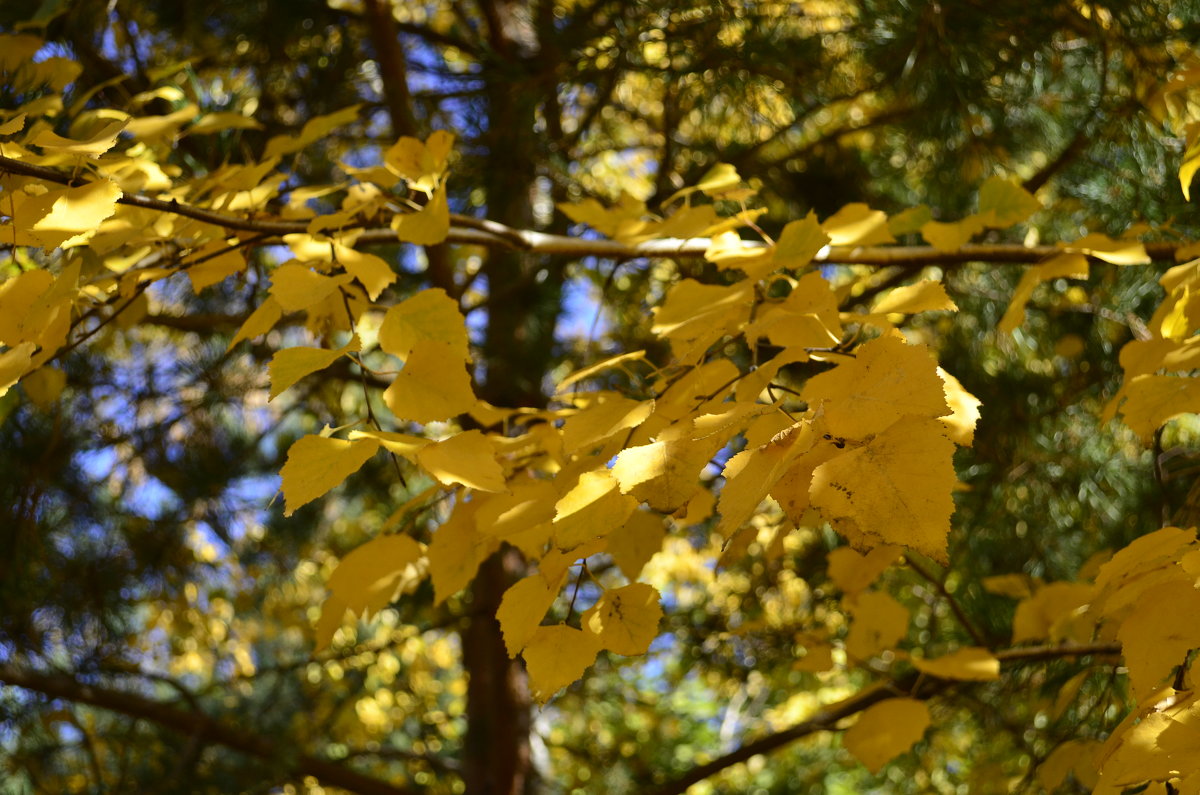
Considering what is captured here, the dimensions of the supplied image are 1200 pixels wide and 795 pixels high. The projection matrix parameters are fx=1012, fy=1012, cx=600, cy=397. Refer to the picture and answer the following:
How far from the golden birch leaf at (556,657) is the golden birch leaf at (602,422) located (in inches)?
4.7

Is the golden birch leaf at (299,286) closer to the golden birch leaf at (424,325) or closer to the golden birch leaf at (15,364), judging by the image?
the golden birch leaf at (424,325)

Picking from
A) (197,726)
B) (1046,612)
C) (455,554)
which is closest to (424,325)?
(455,554)

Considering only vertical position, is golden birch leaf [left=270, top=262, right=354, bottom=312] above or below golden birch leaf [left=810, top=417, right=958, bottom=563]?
above

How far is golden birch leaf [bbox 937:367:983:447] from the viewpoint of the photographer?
61 cm

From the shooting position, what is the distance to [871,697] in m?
1.07

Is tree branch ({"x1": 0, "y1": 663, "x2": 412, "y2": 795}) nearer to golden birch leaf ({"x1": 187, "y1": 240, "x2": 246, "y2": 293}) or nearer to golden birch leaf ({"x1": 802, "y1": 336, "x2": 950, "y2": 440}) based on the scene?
golden birch leaf ({"x1": 187, "y1": 240, "x2": 246, "y2": 293})

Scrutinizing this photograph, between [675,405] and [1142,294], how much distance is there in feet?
3.36

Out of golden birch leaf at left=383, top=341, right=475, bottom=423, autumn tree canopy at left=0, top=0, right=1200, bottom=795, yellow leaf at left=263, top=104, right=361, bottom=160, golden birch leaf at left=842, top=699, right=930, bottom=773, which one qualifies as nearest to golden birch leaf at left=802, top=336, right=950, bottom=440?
autumn tree canopy at left=0, top=0, right=1200, bottom=795

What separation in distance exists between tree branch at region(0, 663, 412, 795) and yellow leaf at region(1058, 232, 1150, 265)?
130 cm

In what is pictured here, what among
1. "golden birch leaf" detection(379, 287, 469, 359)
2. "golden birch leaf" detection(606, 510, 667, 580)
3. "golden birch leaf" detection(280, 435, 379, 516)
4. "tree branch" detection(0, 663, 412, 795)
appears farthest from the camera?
"tree branch" detection(0, 663, 412, 795)

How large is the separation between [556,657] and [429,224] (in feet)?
1.13

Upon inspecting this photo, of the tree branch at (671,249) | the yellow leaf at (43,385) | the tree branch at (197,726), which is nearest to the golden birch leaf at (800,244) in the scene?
the tree branch at (671,249)

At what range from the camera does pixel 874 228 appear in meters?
0.86

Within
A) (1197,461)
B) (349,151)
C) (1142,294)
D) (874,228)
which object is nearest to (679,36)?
(874,228)
